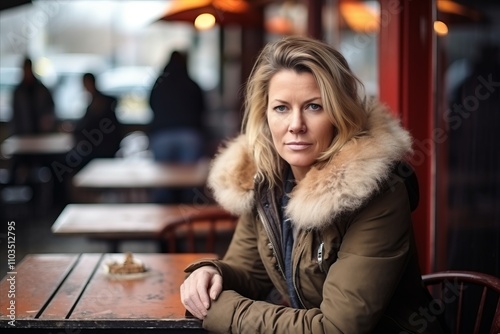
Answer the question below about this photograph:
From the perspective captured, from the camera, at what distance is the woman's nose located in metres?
2.19

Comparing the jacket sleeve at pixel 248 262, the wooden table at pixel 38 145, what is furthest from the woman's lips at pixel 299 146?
the wooden table at pixel 38 145

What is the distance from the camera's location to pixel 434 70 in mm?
3580

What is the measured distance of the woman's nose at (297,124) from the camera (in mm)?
2189

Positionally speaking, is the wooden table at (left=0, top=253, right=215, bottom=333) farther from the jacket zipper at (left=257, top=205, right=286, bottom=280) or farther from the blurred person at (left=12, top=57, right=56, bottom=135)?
the blurred person at (left=12, top=57, right=56, bottom=135)

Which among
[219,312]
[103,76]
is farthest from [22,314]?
[103,76]

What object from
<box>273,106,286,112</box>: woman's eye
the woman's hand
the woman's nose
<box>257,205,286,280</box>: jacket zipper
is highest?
<box>273,106,286,112</box>: woman's eye

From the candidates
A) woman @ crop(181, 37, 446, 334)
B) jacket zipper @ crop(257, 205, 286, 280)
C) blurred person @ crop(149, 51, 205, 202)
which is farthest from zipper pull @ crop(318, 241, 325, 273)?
blurred person @ crop(149, 51, 205, 202)

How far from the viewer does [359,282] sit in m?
1.99

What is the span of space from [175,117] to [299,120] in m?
5.35

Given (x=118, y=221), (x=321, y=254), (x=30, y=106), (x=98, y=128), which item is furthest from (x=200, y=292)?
(x=30, y=106)

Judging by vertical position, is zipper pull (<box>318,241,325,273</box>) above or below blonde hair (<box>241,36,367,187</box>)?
below

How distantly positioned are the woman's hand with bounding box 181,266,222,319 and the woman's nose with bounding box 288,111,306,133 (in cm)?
51

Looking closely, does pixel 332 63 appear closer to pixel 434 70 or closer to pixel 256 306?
pixel 256 306

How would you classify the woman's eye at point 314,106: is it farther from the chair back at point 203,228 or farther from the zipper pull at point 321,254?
the chair back at point 203,228
